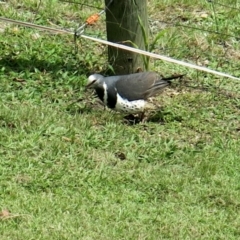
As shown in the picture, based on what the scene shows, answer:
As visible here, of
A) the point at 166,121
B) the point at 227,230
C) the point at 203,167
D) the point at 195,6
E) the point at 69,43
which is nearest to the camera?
the point at 227,230

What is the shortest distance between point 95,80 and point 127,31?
0.50 m

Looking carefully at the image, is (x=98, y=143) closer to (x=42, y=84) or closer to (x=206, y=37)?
(x=42, y=84)

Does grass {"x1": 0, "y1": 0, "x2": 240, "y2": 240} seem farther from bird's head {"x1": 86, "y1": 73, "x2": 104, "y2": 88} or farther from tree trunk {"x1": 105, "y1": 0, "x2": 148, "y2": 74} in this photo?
Result: tree trunk {"x1": 105, "y1": 0, "x2": 148, "y2": 74}

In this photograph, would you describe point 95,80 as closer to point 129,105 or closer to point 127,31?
point 129,105

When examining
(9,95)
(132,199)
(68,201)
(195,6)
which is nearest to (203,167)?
(132,199)

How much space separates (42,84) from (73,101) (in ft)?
1.18

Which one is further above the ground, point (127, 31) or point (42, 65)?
point (127, 31)

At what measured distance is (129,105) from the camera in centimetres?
666

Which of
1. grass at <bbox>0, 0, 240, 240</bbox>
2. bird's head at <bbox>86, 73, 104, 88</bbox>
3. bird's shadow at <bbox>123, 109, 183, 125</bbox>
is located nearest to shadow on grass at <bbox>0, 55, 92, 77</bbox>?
grass at <bbox>0, 0, 240, 240</bbox>

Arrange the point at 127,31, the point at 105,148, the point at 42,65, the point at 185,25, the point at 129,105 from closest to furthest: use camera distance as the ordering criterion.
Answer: the point at 105,148
the point at 129,105
the point at 127,31
the point at 42,65
the point at 185,25

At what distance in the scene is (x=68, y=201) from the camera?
17.4 ft

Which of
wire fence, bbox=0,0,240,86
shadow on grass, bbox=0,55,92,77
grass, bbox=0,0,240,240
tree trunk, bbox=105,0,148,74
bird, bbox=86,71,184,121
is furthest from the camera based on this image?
wire fence, bbox=0,0,240,86

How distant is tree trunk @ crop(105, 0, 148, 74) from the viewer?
22.2 ft

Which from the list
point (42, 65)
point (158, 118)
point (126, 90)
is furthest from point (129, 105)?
point (42, 65)
